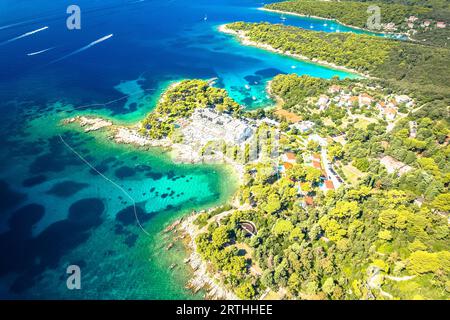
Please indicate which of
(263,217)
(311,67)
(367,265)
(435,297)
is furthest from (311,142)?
(311,67)

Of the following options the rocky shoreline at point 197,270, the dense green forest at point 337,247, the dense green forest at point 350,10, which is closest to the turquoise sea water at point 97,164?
the rocky shoreline at point 197,270

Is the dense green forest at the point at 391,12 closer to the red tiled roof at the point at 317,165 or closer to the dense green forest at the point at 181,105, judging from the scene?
the red tiled roof at the point at 317,165

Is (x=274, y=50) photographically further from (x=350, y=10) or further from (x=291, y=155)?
(x=291, y=155)

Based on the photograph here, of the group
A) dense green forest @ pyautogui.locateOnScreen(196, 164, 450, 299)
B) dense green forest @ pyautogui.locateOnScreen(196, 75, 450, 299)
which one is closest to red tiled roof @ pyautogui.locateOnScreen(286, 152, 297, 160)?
dense green forest @ pyautogui.locateOnScreen(196, 75, 450, 299)

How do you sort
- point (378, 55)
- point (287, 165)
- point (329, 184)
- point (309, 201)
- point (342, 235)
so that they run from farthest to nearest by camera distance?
point (378, 55) → point (287, 165) → point (329, 184) → point (309, 201) → point (342, 235)

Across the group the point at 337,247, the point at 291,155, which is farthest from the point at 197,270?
the point at 291,155

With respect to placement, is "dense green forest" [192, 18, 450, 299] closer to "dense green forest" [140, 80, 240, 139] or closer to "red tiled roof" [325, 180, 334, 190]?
"red tiled roof" [325, 180, 334, 190]
